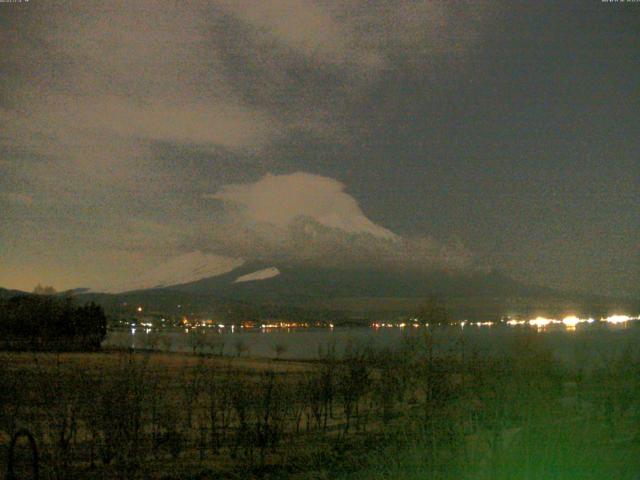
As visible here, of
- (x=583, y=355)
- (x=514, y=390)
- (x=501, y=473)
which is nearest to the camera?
(x=501, y=473)

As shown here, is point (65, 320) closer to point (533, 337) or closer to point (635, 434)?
point (533, 337)

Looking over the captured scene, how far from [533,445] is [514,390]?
14.3 ft

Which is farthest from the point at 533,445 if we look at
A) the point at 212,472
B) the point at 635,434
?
the point at 212,472

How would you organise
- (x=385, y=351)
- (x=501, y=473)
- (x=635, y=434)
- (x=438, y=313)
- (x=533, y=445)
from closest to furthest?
(x=501, y=473), (x=533, y=445), (x=635, y=434), (x=385, y=351), (x=438, y=313)

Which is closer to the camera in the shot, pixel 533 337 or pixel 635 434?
pixel 635 434

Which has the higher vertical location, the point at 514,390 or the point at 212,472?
the point at 514,390

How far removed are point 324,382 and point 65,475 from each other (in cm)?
902

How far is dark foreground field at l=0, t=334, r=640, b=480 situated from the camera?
855 cm

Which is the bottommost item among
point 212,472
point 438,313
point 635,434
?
point 212,472

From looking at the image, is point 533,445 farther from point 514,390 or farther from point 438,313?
point 438,313

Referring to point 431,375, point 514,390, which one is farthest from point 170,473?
point 431,375

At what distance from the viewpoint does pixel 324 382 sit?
19656 mm

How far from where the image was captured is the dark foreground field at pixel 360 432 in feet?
28.1

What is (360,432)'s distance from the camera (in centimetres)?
1845
